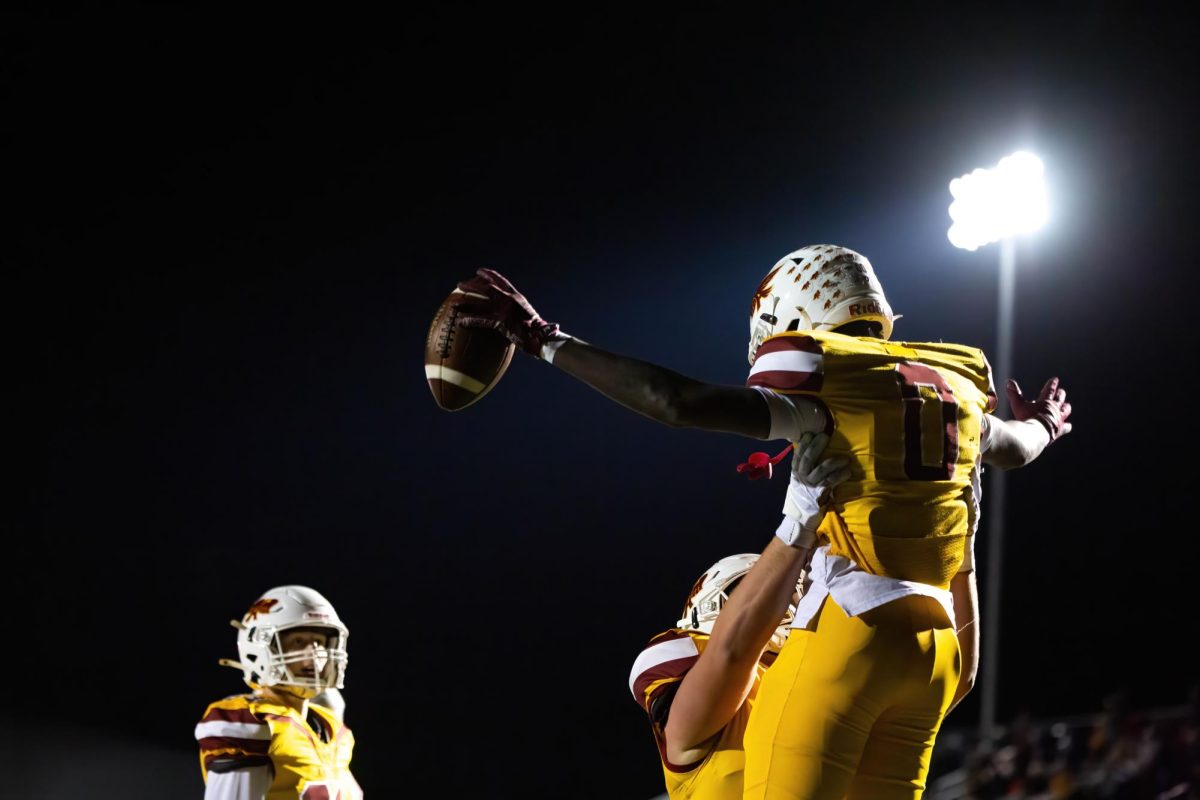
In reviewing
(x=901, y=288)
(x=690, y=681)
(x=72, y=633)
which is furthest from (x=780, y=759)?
(x=901, y=288)

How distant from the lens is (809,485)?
4.93 feet

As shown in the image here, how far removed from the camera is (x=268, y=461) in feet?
18.1

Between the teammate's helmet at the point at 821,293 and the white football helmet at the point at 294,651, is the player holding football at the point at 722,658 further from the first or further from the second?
the white football helmet at the point at 294,651

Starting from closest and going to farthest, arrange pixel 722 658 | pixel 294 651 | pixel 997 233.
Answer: pixel 722 658, pixel 294 651, pixel 997 233

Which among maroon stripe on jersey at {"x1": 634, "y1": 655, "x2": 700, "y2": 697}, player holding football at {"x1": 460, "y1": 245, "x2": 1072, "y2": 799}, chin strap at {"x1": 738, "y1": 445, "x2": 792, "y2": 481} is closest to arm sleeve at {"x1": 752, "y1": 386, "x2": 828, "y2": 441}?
player holding football at {"x1": 460, "y1": 245, "x2": 1072, "y2": 799}

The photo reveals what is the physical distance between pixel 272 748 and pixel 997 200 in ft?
12.9

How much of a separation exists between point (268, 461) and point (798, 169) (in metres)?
3.10

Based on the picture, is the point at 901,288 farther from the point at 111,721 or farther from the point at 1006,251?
the point at 111,721

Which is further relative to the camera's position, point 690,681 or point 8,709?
point 8,709

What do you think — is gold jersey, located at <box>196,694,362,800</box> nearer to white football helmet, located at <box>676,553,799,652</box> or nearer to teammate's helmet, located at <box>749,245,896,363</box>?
white football helmet, located at <box>676,553,799,652</box>

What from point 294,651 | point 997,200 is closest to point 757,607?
point 294,651

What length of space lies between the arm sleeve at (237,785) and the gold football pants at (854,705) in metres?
2.05

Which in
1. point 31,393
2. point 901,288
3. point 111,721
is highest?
point 901,288

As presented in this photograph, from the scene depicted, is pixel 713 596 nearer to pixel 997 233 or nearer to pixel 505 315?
pixel 505 315
